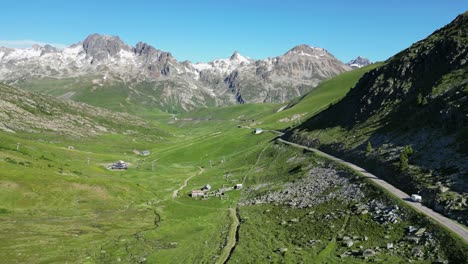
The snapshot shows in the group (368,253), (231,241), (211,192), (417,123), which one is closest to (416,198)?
(368,253)

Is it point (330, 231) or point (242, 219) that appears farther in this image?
point (242, 219)

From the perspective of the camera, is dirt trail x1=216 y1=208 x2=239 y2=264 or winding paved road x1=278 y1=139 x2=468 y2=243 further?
dirt trail x1=216 y1=208 x2=239 y2=264

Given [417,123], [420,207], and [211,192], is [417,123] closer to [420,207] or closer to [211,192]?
[420,207]

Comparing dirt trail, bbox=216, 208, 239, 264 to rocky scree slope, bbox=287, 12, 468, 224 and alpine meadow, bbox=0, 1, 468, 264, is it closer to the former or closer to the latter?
alpine meadow, bbox=0, 1, 468, 264

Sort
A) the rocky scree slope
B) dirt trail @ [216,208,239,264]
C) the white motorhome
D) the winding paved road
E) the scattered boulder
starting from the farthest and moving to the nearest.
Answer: the rocky scree slope < the white motorhome < dirt trail @ [216,208,239,264] < the scattered boulder < the winding paved road

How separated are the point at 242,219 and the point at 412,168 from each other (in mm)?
41824

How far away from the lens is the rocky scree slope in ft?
233

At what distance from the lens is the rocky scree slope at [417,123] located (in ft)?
233

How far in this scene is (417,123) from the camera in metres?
101

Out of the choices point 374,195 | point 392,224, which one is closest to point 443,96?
point 374,195

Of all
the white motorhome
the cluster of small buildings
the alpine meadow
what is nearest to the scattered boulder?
the alpine meadow

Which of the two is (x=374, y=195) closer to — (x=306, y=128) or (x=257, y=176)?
(x=257, y=176)

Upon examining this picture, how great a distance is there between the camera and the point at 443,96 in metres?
103

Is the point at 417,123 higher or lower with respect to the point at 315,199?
higher
